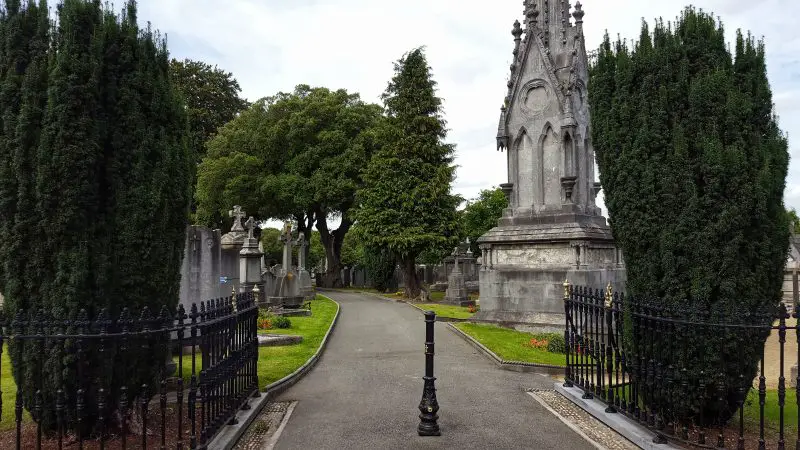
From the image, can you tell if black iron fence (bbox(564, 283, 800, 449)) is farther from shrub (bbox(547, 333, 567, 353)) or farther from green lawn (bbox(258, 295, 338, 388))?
green lawn (bbox(258, 295, 338, 388))

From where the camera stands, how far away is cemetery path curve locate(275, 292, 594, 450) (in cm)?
671

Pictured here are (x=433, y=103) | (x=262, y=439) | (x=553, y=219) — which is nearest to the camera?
(x=262, y=439)

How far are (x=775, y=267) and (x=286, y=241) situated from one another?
24.3 meters

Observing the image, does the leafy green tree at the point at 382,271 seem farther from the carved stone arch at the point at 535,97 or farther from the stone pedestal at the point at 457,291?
the carved stone arch at the point at 535,97

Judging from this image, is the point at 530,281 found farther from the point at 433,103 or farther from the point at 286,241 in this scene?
the point at 433,103

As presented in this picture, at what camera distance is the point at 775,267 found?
609 cm

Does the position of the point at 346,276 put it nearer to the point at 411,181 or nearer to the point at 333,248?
the point at 333,248

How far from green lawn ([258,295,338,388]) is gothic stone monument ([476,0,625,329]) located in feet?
17.5

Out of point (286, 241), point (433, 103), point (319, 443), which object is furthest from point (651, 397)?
point (433, 103)

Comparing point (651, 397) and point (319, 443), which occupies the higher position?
point (651, 397)

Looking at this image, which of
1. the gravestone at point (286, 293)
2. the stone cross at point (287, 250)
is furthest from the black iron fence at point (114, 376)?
the stone cross at point (287, 250)

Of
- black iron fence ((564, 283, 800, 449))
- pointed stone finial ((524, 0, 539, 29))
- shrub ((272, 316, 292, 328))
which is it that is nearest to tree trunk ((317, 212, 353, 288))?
shrub ((272, 316, 292, 328))

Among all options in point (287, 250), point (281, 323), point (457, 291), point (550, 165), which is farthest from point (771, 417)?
point (287, 250)

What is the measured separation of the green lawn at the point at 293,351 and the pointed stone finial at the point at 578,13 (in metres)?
12.4
